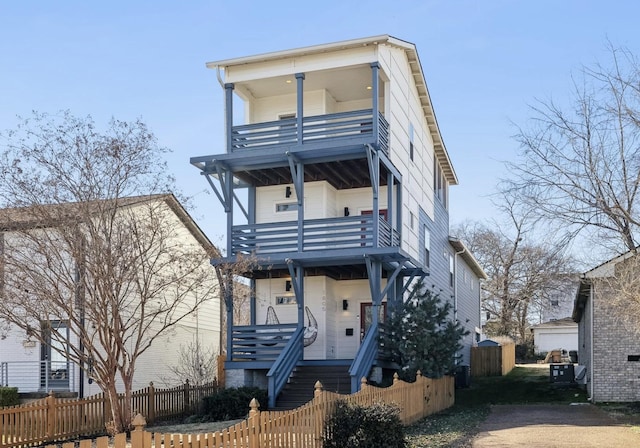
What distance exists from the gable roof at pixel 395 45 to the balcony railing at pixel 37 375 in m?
11.1

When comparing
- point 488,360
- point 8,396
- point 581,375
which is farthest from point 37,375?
point 488,360

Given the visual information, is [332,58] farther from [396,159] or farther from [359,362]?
[359,362]

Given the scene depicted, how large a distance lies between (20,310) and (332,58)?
11.5 metres

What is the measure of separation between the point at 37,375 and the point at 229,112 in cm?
1075

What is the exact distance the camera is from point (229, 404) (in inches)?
781

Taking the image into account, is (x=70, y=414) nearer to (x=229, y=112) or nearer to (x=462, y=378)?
(x=229, y=112)

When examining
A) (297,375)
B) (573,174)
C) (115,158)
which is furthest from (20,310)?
(573,174)

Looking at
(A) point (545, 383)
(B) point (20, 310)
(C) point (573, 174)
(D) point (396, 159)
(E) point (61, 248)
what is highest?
(D) point (396, 159)

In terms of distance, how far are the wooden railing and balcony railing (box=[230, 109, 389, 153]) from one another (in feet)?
18.3

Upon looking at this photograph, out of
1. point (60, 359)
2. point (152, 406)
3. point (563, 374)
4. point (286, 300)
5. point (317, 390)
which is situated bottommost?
point (563, 374)

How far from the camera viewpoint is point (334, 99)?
25.5 meters

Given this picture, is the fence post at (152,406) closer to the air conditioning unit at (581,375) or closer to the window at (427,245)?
the window at (427,245)

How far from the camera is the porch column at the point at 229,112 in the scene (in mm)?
23422

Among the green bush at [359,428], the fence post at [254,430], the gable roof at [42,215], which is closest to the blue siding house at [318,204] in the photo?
the gable roof at [42,215]
